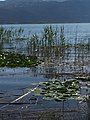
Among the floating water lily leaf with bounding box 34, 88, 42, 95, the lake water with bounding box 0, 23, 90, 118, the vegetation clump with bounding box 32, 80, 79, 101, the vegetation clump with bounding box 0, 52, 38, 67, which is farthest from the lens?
the vegetation clump with bounding box 0, 52, 38, 67

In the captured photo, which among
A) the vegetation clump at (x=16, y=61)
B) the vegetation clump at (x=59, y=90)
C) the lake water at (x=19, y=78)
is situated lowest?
the lake water at (x=19, y=78)

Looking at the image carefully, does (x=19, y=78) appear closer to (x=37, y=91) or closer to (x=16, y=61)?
(x=37, y=91)

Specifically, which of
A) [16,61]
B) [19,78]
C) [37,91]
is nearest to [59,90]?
[37,91]

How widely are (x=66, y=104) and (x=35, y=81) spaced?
9.75 m

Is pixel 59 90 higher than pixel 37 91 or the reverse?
higher

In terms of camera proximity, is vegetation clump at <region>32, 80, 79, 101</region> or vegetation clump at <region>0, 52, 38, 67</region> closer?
vegetation clump at <region>32, 80, 79, 101</region>

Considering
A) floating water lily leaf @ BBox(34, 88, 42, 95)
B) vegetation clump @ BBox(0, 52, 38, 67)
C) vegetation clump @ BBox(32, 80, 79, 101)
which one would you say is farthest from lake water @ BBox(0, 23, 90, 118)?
vegetation clump @ BBox(32, 80, 79, 101)

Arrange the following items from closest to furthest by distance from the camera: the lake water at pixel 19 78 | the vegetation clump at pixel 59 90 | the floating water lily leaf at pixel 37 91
A: the vegetation clump at pixel 59 90, the floating water lily leaf at pixel 37 91, the lake water at pixel 19 78

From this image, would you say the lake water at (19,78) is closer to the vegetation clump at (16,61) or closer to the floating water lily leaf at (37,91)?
the floating water lily leaf at (37,91)

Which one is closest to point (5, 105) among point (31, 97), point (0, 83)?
A: point (31, 97)

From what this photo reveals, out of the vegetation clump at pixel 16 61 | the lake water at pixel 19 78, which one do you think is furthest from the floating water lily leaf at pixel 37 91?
the vegetation clump at pixel 16 61

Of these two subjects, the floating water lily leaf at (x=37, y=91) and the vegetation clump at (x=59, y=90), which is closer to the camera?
the vegetation clump at (x=59, y=90)

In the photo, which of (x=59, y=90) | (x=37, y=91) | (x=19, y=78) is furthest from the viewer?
(x=19, y=78)

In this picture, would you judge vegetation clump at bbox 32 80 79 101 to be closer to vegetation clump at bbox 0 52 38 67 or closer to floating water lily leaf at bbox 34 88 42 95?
floating water lily leaf at bbox 34 88 42 95
